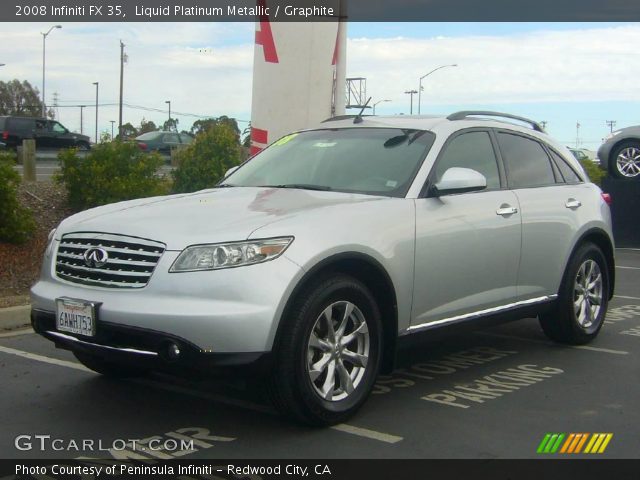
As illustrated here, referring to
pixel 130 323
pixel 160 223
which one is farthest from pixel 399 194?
pixel 130 323

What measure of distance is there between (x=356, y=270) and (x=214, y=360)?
1.11 m

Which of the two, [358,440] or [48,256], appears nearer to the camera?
[358,440]

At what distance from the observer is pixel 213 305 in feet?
14.5

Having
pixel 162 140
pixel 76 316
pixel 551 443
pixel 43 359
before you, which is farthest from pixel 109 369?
pixel 162 140

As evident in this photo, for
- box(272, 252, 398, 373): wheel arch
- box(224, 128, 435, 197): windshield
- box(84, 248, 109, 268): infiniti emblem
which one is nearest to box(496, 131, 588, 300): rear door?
box(224, 128, 435, 197): windshield

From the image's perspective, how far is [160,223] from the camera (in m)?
4.86

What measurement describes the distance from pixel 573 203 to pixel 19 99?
95.7 meters

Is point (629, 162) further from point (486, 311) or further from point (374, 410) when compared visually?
point (374, 410)

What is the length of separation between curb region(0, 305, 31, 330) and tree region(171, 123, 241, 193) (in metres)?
5.21

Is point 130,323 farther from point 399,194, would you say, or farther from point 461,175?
point 461,175

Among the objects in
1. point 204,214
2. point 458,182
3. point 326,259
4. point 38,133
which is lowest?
point 326,259

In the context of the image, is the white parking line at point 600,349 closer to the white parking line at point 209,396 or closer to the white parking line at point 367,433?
the white parking line at point 367,433

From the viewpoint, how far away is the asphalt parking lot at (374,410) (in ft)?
15.0

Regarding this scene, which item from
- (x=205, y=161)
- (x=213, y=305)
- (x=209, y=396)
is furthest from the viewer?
(x=205, y=161)
